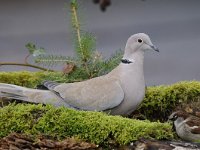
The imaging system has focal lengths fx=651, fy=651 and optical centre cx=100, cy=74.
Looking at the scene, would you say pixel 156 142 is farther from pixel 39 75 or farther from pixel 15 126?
pixel 39 75

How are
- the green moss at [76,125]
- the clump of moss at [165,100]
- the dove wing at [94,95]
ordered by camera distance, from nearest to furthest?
the green moss at [76,125] → the dove wing at [94,95] → the clump of moss at [165,100]

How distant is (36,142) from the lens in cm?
170

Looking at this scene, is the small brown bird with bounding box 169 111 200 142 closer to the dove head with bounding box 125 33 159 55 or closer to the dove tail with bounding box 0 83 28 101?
the dove head with bounding box 125 33 159 55

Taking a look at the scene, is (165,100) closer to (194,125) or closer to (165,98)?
(165,98)

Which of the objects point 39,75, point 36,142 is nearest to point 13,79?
point 39,75

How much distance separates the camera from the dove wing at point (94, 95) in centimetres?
205

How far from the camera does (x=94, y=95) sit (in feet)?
6.75

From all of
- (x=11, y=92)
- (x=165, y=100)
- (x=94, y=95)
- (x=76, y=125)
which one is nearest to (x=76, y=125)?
(x=76, y=125)

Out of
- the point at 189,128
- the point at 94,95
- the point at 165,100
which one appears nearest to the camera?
the point at 189,128

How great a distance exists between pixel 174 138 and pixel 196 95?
1.58 feet

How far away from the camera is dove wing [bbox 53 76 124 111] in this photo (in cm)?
205

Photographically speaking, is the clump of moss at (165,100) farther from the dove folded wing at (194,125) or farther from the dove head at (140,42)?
the dove folded wing at (194,125)

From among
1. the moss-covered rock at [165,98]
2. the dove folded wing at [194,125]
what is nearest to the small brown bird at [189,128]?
the dove folded wing at [194,125]

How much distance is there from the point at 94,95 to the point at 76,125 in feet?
0.82
